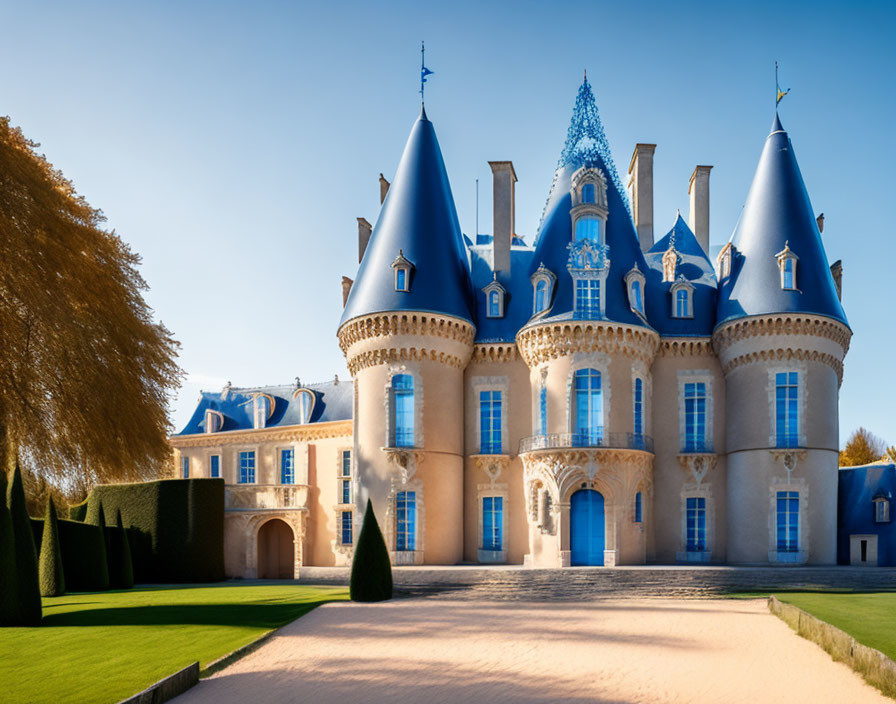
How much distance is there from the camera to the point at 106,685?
1163 centimetres

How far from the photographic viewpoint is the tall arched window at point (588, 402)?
99.5ft

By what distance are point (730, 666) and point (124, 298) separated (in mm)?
21709

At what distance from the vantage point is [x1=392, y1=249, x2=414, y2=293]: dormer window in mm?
31734

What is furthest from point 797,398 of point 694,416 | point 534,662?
point 534,662

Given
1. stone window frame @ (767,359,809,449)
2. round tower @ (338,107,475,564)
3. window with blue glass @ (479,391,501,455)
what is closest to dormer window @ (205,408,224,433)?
round tower @ (338,107,475,564)

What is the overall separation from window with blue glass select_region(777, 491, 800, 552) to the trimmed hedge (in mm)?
21865

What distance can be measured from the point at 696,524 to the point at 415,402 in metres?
12.1

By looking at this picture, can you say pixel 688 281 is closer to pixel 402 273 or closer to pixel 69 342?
pixel 402 273

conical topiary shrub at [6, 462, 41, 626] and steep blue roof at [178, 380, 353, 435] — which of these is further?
steep blue roof at [178, 380, 353, 435]

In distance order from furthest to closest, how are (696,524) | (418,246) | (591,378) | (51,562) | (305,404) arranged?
(305,404), (418,246), (696,524), (591,378), (51,562)

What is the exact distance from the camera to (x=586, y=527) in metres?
30.1

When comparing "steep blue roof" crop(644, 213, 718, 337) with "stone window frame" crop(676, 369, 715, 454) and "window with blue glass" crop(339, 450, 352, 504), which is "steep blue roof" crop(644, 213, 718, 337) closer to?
"stone window frame" crop(676, 369, 715, 454)

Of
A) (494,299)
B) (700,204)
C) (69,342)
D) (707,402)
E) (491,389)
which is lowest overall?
(707,402)

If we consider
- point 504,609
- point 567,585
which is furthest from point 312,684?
point 567,585
